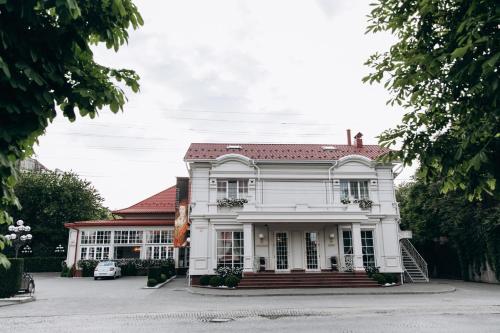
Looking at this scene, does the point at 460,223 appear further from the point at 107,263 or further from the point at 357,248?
the point at 107,263

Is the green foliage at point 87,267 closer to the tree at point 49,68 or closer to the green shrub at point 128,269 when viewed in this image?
the green shrub at point 128,269

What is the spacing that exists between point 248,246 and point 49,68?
1754cm

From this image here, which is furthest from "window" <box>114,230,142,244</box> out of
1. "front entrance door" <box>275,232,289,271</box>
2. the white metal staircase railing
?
the white metal staircase railing

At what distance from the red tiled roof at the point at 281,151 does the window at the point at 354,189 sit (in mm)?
1642

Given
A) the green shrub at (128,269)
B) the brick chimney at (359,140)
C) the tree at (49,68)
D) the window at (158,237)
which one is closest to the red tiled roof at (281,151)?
the brick chimney at (359,140)

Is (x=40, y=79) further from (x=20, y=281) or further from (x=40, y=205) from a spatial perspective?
(x=40, y=205)

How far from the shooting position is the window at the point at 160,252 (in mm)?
29656

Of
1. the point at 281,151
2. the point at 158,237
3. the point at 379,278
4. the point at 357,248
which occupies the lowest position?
the point at 379,278

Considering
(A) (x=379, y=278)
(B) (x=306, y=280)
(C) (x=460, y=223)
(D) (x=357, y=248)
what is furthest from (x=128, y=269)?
(C) (x=460, y=223)

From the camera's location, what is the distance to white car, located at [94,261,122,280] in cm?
2591

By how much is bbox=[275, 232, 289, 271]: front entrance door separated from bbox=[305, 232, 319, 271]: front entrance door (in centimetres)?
120

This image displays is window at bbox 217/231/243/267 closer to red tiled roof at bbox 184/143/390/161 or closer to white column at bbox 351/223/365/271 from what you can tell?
red tiled roof at bbox 184/143/390/161

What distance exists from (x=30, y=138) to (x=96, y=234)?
28004 mm

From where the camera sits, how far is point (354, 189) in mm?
22562
